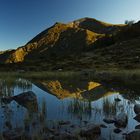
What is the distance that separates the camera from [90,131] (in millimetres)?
10953

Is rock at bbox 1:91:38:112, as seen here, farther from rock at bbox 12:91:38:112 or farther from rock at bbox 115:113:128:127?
rock at bbox 115:113:128:127

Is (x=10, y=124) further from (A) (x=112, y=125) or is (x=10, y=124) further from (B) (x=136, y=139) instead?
(B) (x=136, y=139)

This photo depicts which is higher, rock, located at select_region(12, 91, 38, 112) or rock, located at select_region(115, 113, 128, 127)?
rock, located at select_region(12, 91, 38, 112)

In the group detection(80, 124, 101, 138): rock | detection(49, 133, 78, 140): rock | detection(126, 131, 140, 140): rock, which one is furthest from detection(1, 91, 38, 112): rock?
detection(126, 131, 140, 140): rock

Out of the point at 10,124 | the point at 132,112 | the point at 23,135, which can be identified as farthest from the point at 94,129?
the point at 132,112

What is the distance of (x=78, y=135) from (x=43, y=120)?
127 inches

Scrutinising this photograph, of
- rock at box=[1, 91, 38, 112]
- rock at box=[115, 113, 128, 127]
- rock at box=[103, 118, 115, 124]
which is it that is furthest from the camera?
rock at box=[1, 91, 38, 112]

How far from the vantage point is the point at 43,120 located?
13.0m

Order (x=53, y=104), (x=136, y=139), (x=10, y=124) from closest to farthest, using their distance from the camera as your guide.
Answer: (x=136, y=139) < (x=10, y=124) < (x=53, y=104)

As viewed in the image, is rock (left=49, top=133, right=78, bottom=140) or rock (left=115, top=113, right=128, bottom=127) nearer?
rock (left=49, top=133, right=78, bottom=140)

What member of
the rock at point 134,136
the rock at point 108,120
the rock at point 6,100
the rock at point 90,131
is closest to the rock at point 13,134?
the rock at point 90,131

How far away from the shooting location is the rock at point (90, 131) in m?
Result: 10.8

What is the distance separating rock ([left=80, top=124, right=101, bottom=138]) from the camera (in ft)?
35.3

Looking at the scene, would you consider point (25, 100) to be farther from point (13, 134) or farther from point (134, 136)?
point (134, 136)
